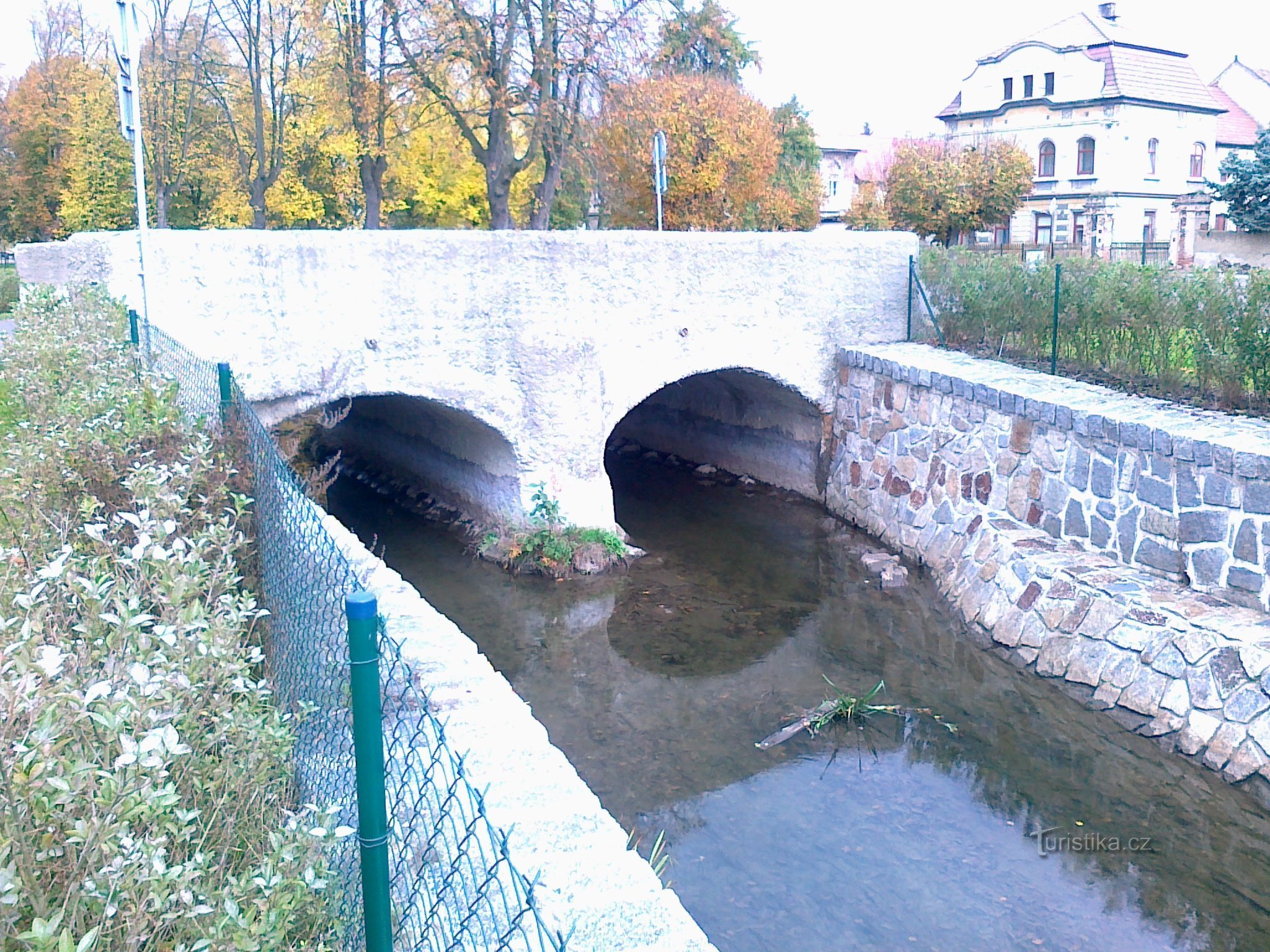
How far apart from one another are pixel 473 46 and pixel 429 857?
1720 cm

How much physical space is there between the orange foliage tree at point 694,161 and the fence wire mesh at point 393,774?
1727 centimetres

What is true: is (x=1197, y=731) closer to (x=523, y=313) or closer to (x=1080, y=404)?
(x=1080, y=404)

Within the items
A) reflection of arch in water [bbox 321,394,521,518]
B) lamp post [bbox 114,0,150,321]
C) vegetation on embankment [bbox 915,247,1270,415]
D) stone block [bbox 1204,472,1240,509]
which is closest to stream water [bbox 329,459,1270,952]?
reflection of arch in water [bbox 321,394,521,518]

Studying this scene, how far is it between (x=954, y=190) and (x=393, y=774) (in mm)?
22790

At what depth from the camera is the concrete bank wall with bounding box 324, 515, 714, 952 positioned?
271cm

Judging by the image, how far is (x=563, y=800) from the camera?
3.18 m

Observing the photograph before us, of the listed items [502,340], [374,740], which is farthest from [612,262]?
[374,740]

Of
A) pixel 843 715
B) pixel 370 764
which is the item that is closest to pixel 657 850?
pixel 843 715

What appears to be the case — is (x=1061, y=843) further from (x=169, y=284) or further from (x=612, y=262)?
(x=169, y=284)

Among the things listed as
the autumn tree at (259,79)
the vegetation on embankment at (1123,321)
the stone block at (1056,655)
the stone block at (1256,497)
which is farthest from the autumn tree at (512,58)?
the stone block at (1256,497)

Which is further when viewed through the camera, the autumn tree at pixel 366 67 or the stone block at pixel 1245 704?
the autumn tree at pixel 366 67

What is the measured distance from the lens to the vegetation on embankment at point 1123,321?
8.54 metres

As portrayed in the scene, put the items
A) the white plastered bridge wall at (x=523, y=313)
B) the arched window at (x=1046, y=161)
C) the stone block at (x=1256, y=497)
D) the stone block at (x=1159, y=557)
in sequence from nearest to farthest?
the stone block at (x=1256, y=497) → the stone block at (x=1159, y=557) → the white plastered bridge wall at (x=523, y=313) → the arched window at (x=1046, y=161)

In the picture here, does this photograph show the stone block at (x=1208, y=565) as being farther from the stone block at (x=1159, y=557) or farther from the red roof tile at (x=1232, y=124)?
the red roof tile at (x=1232, y=124)
